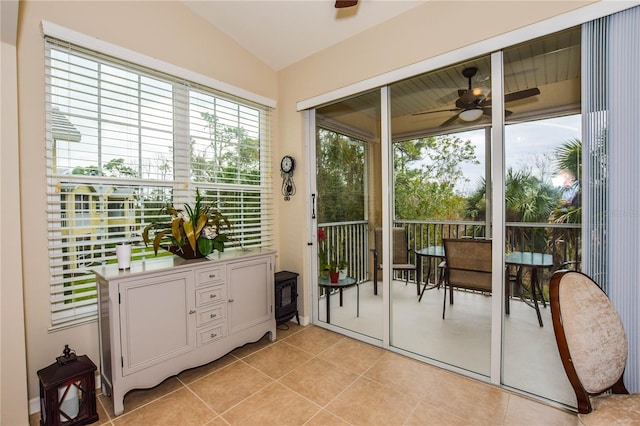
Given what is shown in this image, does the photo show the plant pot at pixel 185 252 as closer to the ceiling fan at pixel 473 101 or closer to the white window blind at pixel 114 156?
the white window blind at pixel 114 156

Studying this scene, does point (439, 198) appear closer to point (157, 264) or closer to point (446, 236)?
point (446, 236)

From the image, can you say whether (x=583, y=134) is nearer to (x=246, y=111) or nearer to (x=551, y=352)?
(x=551, y=352)

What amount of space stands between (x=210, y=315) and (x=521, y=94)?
9.45 feet

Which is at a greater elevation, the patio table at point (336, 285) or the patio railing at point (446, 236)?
the patio railing at point (446, 236)

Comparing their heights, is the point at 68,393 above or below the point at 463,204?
below

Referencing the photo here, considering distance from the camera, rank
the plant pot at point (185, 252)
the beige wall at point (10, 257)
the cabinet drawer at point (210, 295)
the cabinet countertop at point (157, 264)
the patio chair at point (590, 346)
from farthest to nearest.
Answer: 1. the plant pot at point (185, 252)
2. the cabinet drawer at point (210, 295)
3. the cabinet countertop at point (157, 264)
4. the beige wall at point (10, 257)
5. the patio chair at point (590, 346)

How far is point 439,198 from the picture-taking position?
8.27ft

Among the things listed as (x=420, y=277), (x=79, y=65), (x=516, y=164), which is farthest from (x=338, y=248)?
(x=79, y=65)

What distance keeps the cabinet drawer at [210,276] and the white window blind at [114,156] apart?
584 millimetres

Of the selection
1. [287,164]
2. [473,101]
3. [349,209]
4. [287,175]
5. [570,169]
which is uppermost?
[473,101]

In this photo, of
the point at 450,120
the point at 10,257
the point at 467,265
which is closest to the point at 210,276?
the point at 10,257

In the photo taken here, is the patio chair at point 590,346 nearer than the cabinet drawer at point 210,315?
Yes

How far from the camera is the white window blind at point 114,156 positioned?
2076 mm

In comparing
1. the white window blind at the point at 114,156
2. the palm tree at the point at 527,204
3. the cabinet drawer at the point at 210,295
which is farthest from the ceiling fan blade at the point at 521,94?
the cabinet drawer at the point at 210,295
